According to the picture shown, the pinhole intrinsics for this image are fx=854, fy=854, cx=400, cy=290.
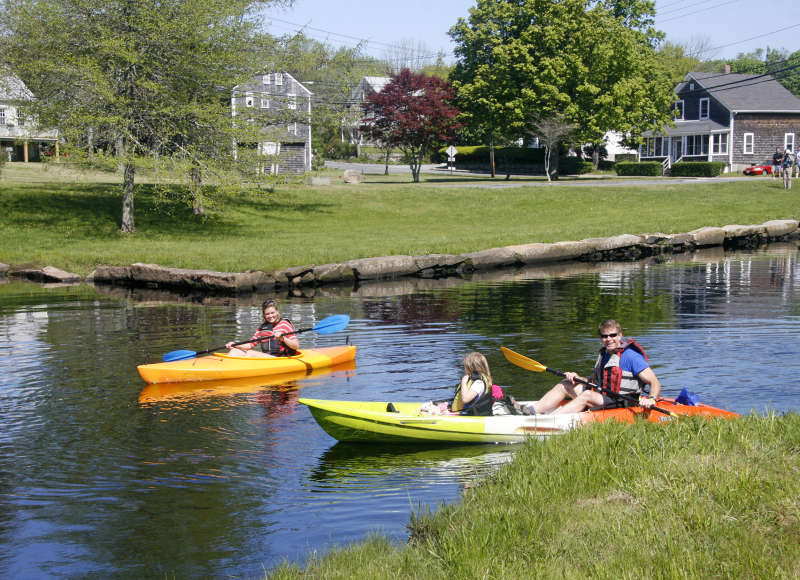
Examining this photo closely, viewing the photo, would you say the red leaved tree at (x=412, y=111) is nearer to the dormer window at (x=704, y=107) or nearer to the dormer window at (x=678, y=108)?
the dormer window at (x=704, y=107)

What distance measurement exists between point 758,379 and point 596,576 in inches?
329

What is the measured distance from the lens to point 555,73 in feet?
179

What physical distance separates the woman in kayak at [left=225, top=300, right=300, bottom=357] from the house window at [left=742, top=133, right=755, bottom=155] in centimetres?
5965

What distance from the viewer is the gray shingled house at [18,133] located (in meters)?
32.7

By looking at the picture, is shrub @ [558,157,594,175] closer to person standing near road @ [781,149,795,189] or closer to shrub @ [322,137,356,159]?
person standing near road @ [781,149,795,189]

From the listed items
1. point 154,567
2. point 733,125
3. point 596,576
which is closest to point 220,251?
point 154,567

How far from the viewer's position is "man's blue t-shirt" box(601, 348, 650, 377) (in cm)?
1012

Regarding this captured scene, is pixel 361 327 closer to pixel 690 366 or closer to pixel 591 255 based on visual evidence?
pixel 690 366

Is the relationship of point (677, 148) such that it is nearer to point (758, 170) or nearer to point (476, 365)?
point (758, 170)

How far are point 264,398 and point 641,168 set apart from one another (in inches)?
2156

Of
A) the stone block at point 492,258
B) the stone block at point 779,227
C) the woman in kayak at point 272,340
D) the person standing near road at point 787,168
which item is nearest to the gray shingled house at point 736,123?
the person standing near road at point 787,168

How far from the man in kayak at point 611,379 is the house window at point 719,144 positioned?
60787 mm

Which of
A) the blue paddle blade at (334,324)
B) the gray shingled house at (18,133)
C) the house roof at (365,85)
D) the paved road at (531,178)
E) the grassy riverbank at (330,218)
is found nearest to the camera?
the blue paddle blade at (334,324)

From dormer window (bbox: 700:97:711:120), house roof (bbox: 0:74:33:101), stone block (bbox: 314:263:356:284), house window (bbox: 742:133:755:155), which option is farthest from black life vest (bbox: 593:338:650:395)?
dormer window (bbox: 700:97:711:120)
